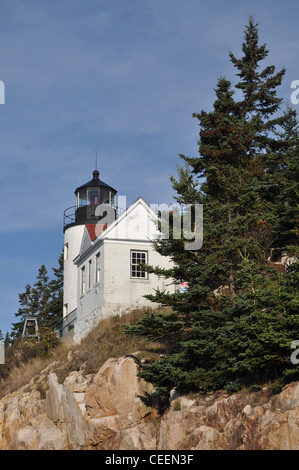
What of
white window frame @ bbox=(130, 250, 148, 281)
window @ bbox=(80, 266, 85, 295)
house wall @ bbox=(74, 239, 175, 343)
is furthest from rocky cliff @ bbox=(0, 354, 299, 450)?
white window frame @ bbox=(130, 250, 148, 281)

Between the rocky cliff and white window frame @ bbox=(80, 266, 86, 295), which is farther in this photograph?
white window frame @ bbox=(80, 266, 86, 295)

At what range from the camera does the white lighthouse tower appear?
38.9 metres

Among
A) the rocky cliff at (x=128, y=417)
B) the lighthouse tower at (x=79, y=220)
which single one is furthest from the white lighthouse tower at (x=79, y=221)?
the rocky cliff at (x=128, y=417)

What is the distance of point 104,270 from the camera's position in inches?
1228

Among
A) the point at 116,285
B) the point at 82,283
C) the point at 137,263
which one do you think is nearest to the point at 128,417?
the point at 116,285

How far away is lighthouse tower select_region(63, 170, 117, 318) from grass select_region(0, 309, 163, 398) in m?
5.32

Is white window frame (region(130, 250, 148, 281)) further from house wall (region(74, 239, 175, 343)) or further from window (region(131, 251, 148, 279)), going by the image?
house wall (region(74, 239, 175, 343))

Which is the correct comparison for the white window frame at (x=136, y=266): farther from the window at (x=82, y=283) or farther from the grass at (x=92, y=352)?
the window at (x=82, y=283)

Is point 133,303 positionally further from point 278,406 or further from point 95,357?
point 278,406

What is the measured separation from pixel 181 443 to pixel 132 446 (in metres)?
2.54

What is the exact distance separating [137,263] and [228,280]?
11.6 metres

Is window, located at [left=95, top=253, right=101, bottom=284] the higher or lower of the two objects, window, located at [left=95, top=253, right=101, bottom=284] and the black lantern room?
the lower
